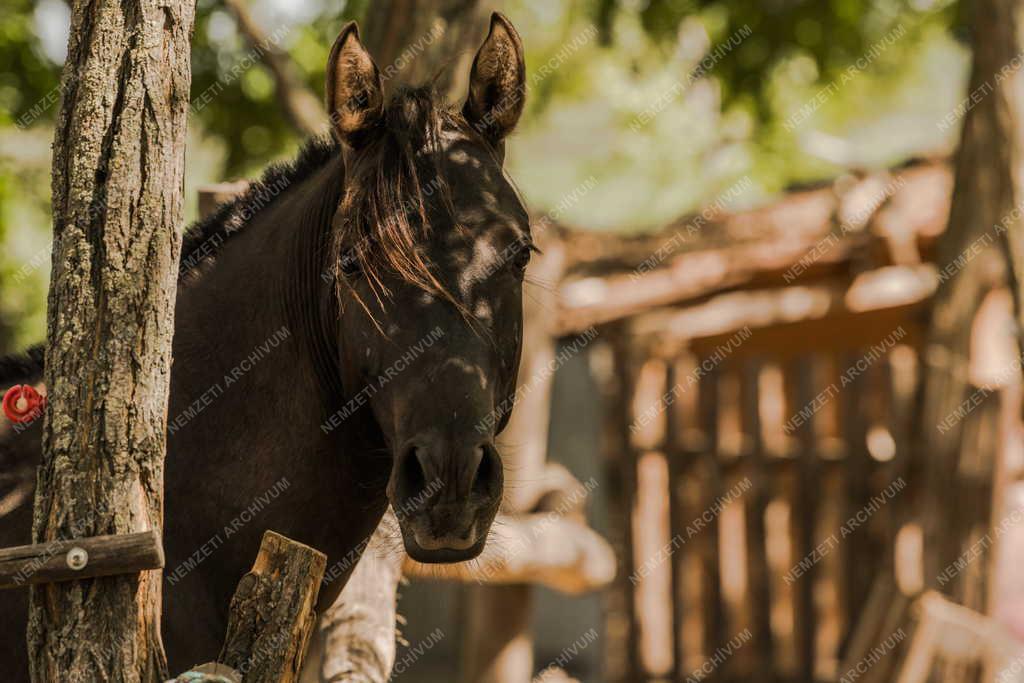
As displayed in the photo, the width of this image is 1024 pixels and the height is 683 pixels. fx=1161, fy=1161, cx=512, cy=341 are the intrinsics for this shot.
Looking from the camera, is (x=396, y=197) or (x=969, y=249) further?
(x=969, y=249)

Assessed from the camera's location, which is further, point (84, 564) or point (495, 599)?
point (495, 599)

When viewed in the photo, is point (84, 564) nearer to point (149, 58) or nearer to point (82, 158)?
point (82, 158)

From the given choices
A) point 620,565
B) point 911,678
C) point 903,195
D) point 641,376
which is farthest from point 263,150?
point 911,678

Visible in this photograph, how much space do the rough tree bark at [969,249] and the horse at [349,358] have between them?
13.0 feet

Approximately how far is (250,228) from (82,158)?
2.41ft

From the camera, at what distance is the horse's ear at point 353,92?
107 inches

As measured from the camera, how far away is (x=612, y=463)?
8609 millimetres

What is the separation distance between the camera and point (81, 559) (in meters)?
2.18

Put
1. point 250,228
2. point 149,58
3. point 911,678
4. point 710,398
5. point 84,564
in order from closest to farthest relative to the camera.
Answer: point 84,564
point 149,58
point 250,228
point 911,678
point 710,398

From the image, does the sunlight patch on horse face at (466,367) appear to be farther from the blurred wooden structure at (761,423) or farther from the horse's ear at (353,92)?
the blurred wooden structure at (761,423)

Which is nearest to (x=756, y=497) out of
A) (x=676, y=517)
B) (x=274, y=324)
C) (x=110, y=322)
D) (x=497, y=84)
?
(x=676, y=517)

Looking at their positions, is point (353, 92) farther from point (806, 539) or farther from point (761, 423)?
point (806, 539)

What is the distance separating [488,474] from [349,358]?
460 millimetres

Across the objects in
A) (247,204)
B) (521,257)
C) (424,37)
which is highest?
(424,37)
